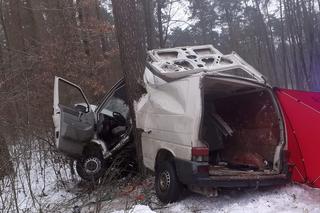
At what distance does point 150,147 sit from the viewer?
8.32m

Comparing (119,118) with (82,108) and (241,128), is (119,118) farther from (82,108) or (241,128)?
(241,128)

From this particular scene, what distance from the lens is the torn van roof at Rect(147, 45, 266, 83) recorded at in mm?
7578

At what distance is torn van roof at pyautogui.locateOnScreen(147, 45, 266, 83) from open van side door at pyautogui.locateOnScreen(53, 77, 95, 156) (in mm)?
2131

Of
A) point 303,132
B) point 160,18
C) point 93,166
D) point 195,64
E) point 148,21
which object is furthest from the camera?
point 160,18

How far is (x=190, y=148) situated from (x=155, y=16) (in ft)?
88.4

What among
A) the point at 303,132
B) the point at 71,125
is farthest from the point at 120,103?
Result: the point at 303,132

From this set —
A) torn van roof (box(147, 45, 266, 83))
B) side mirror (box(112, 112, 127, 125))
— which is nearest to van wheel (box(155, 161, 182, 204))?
torn van roof (box(147, 45, 266, 83))

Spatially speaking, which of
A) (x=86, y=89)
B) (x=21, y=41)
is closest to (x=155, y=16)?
(x=21, y=41)

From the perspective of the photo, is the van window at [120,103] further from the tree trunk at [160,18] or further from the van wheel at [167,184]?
the tree trunk at [160,18]

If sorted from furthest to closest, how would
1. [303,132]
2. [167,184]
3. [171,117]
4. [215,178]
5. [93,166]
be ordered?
1. [93,166]
2. [303,132]
3. [167,184]
4. [171,117]
5. [215,178]

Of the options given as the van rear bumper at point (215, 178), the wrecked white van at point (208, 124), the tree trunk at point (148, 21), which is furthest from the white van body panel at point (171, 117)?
the tree trunk at point (148, 21)

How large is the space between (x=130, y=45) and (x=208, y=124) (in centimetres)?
263

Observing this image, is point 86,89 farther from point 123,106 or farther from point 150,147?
point 150,147

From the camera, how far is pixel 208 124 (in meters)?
8.83
